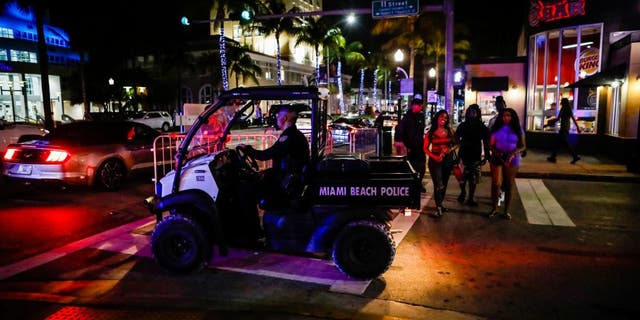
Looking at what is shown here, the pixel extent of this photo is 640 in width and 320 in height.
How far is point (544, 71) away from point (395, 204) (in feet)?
57.5

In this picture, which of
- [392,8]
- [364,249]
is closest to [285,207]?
[364,249]

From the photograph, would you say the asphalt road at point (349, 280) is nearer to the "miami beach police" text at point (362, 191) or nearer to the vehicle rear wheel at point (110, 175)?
the "miami beach police" text at point (362, 191)

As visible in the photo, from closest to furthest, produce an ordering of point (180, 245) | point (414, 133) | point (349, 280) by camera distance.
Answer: point (349, 280) < point (180, 245) < point (414, 133)

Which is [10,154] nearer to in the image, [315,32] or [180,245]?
[180,245]

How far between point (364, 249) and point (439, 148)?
135 inches

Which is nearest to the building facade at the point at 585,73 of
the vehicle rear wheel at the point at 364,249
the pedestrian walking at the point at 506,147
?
the pedestrian walking at the point at 506,147

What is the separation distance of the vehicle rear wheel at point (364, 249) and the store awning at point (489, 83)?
62.4 ft

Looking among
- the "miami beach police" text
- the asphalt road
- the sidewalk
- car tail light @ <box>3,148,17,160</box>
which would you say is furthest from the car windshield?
the sidewalk

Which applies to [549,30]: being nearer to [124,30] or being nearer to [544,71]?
[544,71]

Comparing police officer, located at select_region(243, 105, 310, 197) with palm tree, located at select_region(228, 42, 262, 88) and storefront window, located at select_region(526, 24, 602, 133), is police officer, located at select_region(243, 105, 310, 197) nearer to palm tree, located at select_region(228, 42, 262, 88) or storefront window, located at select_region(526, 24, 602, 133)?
storefront window, located at select_region(526, 24, 602, 133)

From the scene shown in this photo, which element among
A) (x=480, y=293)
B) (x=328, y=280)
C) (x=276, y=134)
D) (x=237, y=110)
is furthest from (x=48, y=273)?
(x=276, y=134)

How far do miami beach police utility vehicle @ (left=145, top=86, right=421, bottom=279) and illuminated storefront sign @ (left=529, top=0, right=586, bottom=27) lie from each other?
16.1 metres

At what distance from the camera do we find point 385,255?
16.3ft

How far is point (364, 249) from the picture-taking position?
502 cm
